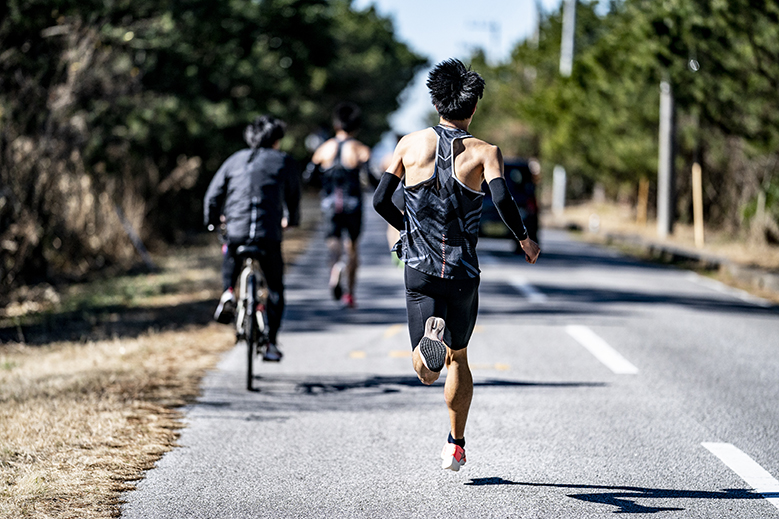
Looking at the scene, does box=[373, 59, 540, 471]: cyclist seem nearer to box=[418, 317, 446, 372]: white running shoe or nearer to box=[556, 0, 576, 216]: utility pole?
box=[418, 317, 446, 372]: white running shoe

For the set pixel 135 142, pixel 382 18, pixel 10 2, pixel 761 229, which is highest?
pixel 382 18

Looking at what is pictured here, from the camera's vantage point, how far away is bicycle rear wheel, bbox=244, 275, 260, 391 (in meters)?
6.66

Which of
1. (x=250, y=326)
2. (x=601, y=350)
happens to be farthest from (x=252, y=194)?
(x=601, y=350)

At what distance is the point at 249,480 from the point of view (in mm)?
4672

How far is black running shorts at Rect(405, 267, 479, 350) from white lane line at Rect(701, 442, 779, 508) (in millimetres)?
1638

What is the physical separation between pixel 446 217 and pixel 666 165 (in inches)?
749

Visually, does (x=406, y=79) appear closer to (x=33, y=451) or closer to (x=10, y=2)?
(x=10, y=2)

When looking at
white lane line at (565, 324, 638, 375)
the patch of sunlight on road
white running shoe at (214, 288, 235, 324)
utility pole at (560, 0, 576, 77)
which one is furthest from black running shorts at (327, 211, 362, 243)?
utility pole at (560, 0, 576, 77)

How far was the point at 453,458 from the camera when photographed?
4555mm

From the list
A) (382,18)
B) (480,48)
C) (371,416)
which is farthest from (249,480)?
(480,48)

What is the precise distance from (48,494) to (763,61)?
46.4 ft

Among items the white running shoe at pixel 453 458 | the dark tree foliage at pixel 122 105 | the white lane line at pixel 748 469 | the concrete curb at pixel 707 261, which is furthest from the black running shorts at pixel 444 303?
the concrete curb at pixel 707 261

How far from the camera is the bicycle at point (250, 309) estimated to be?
6.73 metres

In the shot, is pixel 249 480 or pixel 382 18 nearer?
pixel 249 480
